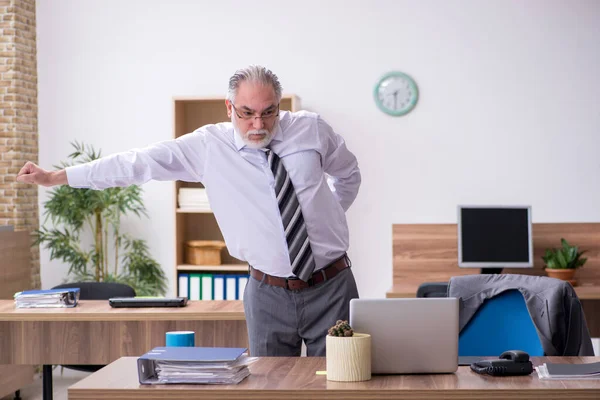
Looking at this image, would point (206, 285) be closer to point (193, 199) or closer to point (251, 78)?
point (193, 199)

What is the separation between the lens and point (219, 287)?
5.86m

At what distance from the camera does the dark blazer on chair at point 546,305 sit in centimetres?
283

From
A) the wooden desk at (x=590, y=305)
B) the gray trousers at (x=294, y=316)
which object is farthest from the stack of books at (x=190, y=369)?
the wooden desk at (x=590, y=305)

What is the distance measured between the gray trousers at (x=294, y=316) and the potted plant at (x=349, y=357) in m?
0.63

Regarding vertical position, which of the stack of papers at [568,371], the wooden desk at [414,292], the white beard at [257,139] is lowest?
the wooden desk at [414,292]

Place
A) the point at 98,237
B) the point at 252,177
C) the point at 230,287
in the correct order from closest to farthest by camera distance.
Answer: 1. the point at 252,177
2. the point at 230,287
3. the point at 98,237

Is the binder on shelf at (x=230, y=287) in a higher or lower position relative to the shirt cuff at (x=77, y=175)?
lower

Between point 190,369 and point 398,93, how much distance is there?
4.16m

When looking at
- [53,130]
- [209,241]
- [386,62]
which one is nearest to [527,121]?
[386,62]

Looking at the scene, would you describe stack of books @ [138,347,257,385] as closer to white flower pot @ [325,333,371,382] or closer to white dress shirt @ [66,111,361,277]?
white flower pot @ [325,333,371,382]

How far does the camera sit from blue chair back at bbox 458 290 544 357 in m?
3.11

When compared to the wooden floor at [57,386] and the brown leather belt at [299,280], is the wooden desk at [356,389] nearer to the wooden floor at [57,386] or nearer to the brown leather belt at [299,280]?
the brown leather belt at [299,280]

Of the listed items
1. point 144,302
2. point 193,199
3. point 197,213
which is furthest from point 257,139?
point 197,213

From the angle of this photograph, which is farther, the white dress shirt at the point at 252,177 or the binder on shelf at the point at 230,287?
the binder on shelf at the point at 230,287
